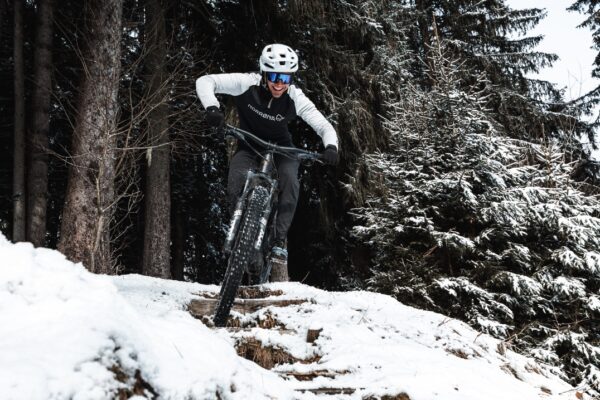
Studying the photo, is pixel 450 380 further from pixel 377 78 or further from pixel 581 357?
pixel 377 78

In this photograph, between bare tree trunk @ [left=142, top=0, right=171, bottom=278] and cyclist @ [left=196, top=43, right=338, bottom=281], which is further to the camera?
bare tree trunk @ [left=142, top=0, right=171, bottom=278]

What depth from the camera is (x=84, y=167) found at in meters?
6.56

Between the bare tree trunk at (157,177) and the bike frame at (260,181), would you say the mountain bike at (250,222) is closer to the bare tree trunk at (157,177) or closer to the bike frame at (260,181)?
the bike frame at (260,181)

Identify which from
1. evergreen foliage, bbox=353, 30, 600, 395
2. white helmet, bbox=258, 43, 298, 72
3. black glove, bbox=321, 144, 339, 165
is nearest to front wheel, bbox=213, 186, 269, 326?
black glove, bbox=321, 144, 339, 165

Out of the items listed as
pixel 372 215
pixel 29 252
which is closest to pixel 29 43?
pixel 372 215

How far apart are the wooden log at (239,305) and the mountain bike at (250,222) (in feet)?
0.95

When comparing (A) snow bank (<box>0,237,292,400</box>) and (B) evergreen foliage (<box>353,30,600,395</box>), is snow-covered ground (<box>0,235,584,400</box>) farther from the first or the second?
(B) evergreen foliage (<box>353,30,600,395</box>)

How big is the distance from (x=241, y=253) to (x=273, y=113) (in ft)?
5.63

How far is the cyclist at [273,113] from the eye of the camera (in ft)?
14.5

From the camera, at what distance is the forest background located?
23.0 feet

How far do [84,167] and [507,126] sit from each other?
1265 cm

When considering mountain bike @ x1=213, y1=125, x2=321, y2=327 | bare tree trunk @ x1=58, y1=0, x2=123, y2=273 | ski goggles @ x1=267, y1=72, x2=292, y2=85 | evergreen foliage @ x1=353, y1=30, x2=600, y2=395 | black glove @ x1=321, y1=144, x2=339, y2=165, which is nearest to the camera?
mountain bike @ x1=213, y1=125, x2=321, y2=327

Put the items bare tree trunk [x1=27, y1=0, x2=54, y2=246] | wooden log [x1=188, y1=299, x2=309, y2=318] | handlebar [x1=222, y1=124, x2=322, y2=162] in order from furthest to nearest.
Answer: bare tree trunk [x1=27, y1=0, x2=54, y2=246] → wooden log [x1=188, y1=299, x2=309, y2=318] → handlebar [x1=222, y1=124, x2=322, y2=162]

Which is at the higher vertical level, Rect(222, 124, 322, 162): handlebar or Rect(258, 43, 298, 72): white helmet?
Rect(258, 43, 298, 72): white helmet
